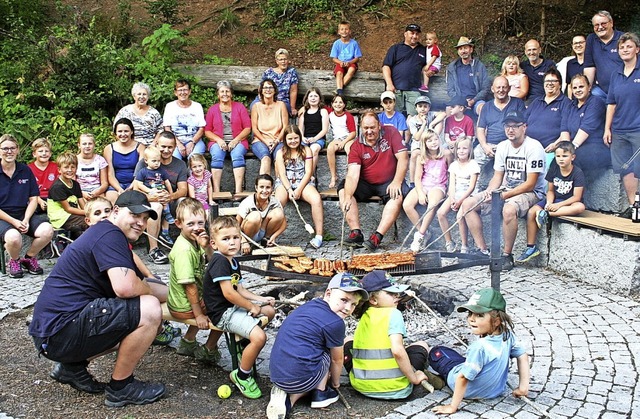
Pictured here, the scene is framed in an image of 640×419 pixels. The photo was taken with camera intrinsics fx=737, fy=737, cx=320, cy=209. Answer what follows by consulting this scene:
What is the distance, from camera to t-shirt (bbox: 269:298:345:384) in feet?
14.8

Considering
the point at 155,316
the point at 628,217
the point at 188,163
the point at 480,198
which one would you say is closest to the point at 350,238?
the point at 480,198

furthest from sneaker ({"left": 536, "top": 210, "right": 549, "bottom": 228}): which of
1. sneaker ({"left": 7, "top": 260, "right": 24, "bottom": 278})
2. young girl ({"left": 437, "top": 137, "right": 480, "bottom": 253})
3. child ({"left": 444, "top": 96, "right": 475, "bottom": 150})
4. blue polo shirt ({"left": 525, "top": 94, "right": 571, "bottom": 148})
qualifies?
sneaker ({"left": 7, "top": 260, "right": 24, "bottom": 278})

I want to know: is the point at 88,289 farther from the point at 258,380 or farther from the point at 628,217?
the point at 628,217

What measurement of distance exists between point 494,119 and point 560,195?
180 cm

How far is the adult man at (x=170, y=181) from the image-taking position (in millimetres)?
8570

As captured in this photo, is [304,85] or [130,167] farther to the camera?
[304,85]

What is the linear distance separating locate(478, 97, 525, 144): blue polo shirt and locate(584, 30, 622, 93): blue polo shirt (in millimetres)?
961

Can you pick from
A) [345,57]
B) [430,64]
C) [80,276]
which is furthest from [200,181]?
[80,276]

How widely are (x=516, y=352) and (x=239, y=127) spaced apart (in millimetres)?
6242

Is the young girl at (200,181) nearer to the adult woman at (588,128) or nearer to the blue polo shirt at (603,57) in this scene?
the adult woman at (588,128)

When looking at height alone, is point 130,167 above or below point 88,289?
above

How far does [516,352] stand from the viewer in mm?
4605

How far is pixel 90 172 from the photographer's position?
881cm

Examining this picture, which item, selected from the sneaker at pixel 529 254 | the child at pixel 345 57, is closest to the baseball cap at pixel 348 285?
the sneaker at pixel 529 254
